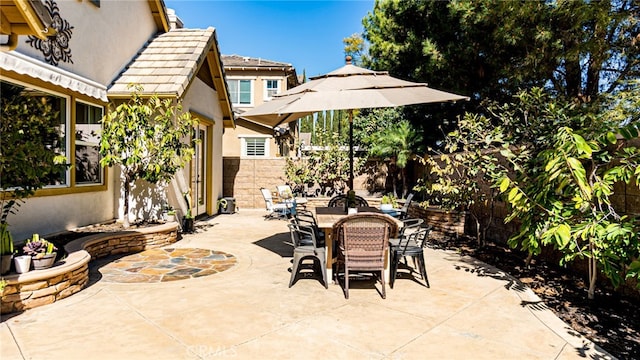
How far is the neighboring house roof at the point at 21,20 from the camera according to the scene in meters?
4.29

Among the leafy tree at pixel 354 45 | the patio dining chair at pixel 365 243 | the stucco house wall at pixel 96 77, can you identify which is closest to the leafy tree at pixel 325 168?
the stucco house wall at pixel 96 77

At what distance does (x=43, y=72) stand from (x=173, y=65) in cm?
433

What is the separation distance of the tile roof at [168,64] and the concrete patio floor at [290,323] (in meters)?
5.34

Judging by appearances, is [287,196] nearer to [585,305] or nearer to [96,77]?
[96,77]

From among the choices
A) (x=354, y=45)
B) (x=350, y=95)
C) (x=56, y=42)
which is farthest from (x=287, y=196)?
(x=354, y=45)

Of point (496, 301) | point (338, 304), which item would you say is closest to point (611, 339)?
point (496, 301)

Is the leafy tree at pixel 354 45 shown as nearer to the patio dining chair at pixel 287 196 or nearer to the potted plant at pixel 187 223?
the patio dining chair at pixel 287 196

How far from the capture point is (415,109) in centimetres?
1759

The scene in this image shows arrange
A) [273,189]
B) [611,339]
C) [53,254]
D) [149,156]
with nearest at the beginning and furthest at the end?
1. [611,339]
2. [53,254]
3. [149,156]
4. [273,189]

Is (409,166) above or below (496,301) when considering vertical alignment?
above

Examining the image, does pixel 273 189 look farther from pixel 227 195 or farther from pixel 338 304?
pixel 338 304

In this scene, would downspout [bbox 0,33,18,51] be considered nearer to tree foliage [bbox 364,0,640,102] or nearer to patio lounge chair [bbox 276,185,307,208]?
patio lounge chair [bbox 276,185,307,208]

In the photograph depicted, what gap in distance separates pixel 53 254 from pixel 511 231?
9.12m

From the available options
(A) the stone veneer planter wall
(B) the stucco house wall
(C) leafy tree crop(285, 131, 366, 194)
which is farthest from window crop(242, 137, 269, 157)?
(A) the stone veneer planter wall
